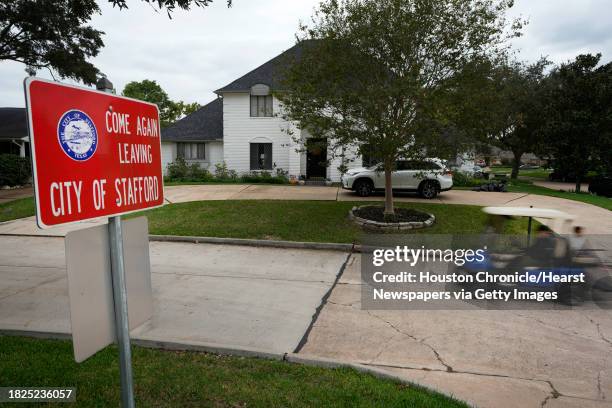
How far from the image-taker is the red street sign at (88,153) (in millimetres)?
1790

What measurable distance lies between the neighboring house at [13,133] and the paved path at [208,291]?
20755mm

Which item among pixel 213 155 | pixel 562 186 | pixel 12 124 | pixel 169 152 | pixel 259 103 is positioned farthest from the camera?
pixel 12 124

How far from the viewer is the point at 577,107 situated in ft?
74.4

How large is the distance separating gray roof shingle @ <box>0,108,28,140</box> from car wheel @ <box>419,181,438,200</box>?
25.6 meters

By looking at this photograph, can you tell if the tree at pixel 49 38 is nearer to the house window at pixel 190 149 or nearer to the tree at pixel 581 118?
the house window at pixel 190 149

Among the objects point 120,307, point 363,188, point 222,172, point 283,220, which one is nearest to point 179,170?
point 222,172

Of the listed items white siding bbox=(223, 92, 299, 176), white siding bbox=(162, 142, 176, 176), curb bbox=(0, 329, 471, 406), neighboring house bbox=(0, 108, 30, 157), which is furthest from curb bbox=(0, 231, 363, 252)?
neighboring house bbox=(0, 108, 30, 157)

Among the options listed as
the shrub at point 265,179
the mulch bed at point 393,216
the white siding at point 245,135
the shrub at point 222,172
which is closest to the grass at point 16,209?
the shrub at point 222,172

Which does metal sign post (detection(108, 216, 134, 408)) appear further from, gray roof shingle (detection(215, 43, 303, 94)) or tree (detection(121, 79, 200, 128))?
tree (detection(121, 79, 200, 128))

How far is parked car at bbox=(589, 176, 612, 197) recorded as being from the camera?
2224 centimetres

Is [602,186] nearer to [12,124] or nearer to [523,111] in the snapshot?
[523,111]

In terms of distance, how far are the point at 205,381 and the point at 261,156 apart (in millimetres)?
23169

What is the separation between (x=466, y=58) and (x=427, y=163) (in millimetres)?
3142

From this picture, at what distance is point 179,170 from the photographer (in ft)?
87.1
